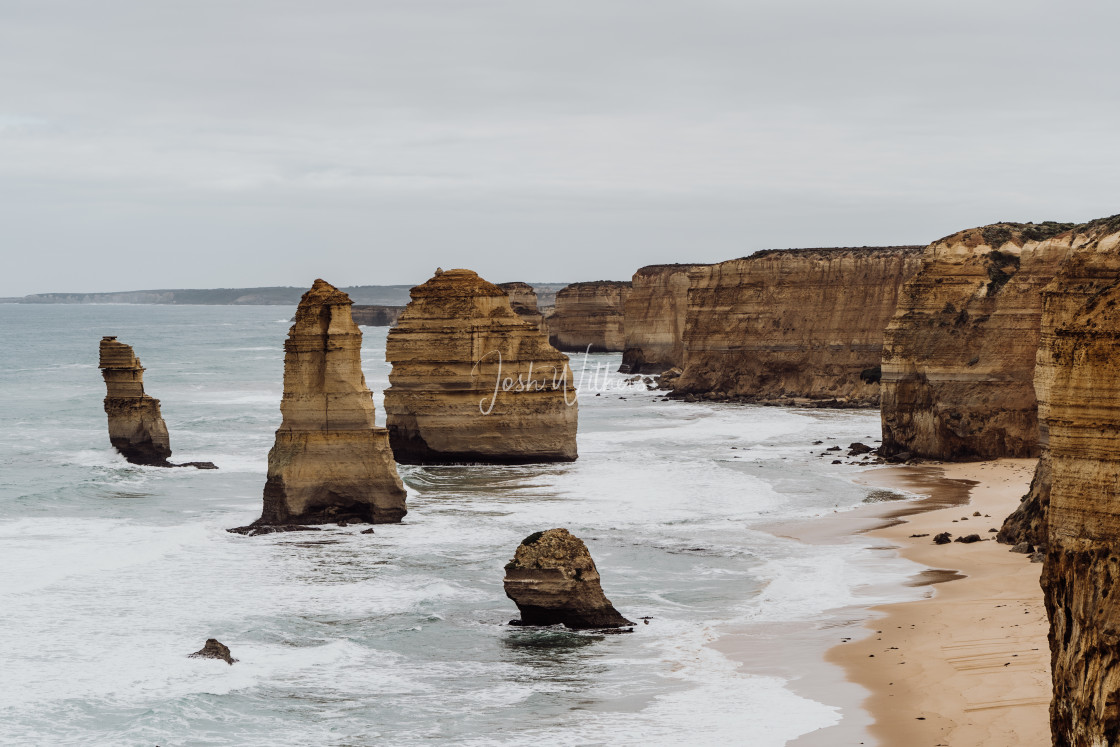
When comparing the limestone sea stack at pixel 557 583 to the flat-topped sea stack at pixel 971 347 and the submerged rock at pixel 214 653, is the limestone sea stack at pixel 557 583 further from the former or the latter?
the flat-topped sea stack at pixel 971 347

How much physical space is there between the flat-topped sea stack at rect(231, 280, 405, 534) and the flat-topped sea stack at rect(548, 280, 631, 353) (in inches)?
3613


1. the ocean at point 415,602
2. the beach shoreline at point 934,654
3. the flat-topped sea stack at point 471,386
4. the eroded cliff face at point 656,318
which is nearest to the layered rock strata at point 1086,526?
the beach shoreline at point 934,654

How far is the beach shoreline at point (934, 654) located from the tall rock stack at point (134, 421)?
65.2 ft

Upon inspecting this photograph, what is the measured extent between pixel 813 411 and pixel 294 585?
41516mm

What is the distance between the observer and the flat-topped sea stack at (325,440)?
27094 mm

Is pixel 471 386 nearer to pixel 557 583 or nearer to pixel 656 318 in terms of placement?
pixel 557 583

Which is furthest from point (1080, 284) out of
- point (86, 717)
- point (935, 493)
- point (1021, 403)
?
point (1021, 403)

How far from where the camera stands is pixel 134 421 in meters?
38.3

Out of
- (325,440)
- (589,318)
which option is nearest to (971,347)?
(325,440)

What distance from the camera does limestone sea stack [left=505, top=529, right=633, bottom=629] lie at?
18.7m

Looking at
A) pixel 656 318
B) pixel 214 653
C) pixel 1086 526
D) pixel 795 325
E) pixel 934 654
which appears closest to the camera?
pixel 1086 526

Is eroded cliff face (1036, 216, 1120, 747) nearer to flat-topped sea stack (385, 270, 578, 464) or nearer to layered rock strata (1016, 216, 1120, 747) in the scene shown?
layered rock strata (1016, 216, 1120, 747)

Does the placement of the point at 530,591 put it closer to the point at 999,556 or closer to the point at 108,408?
the point at 999,556

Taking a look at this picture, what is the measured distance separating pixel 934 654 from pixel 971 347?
22487 millimetres
